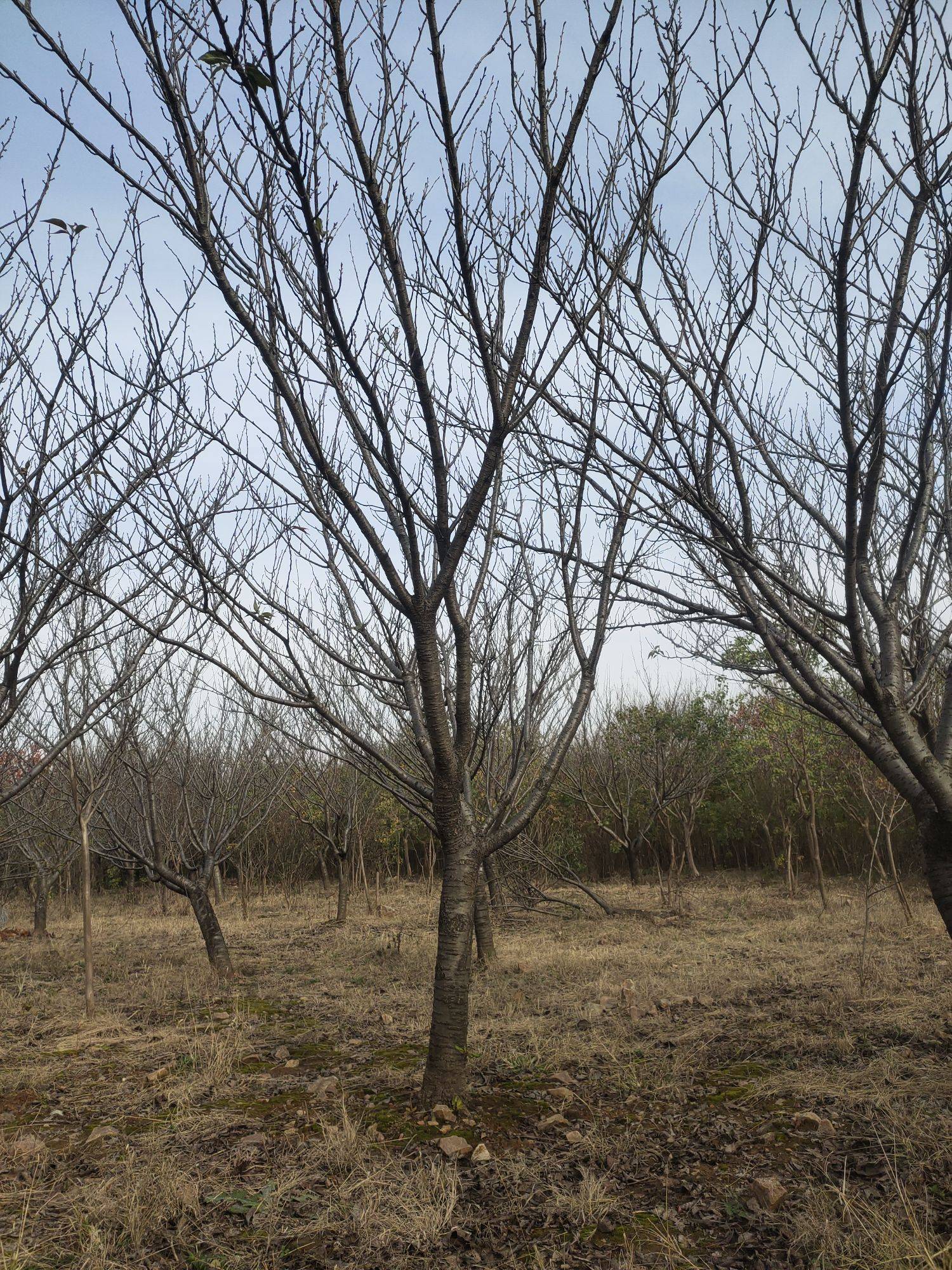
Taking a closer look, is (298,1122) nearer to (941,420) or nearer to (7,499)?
(7,499)

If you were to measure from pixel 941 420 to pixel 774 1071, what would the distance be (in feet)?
10.3

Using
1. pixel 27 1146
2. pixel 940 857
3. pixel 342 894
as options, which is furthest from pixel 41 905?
pixel 940 857

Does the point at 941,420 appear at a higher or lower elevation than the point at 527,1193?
higher

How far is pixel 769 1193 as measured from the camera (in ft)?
7.91

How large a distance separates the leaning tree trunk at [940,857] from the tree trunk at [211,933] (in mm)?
6330

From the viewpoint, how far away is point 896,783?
119 inches

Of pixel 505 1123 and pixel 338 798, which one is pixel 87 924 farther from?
pixel 338 798

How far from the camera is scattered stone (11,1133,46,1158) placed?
122 inches

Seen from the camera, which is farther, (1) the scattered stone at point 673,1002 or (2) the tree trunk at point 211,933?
(2) the tree trunk at point 211,933

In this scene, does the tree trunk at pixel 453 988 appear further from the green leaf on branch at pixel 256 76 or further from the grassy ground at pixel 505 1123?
the green leaf on branch at pixel 256 76

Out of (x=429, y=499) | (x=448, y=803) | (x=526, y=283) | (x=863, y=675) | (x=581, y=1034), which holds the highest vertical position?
(x=526, y=283)

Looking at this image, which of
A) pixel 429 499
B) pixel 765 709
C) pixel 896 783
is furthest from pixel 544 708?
pixel 765 709

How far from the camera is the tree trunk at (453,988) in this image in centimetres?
330

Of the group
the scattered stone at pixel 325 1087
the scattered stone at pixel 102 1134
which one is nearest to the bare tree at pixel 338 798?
the scattered stone at pixel 325 1087
